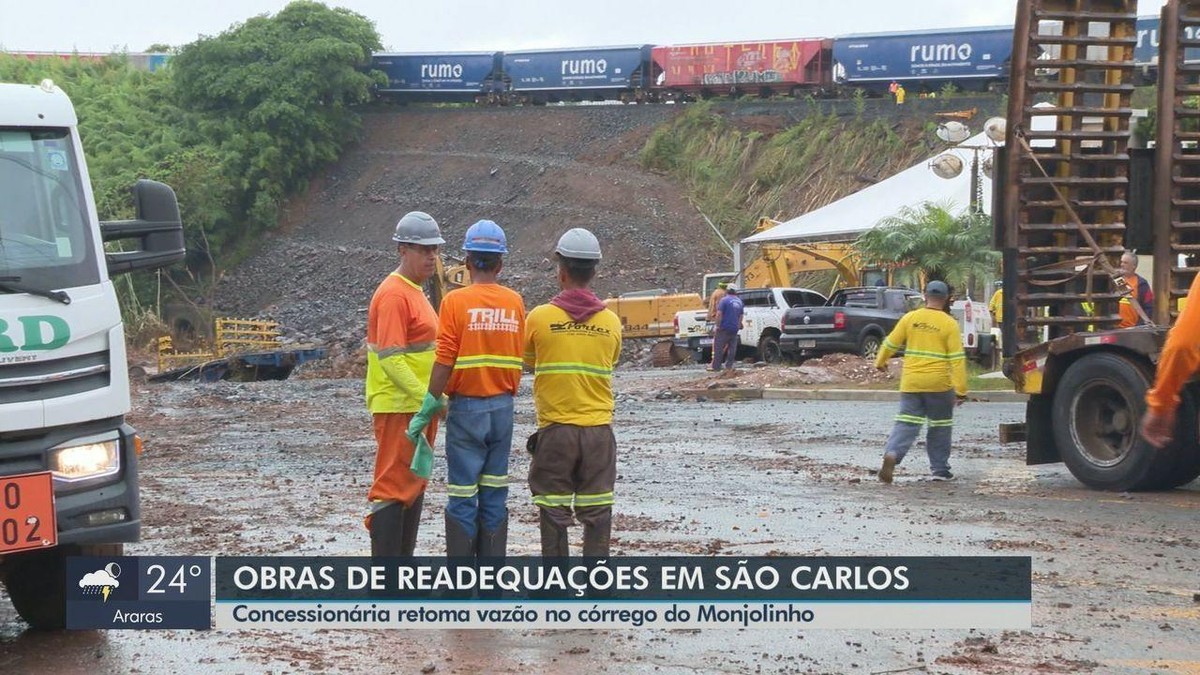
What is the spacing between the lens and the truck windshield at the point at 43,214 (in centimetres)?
712

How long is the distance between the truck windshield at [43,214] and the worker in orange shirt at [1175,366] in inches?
186

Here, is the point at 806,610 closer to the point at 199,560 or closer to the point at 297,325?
the point at 199,560

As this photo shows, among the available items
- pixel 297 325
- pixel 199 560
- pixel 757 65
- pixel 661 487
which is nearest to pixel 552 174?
pixel 757 65

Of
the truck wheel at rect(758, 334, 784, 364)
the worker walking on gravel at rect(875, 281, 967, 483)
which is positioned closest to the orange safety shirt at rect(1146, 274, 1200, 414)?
the worker walking on gravel at rect(875, 281, 967, 483)

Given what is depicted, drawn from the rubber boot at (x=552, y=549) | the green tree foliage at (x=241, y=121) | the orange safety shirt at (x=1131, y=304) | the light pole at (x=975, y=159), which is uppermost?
the green tree foliage at (x=241, y=121)

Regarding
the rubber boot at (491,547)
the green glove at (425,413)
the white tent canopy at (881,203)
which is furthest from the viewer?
the white tent canopy at (881,203)

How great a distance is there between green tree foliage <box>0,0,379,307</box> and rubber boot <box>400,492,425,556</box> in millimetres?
53082

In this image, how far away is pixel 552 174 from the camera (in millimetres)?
60594

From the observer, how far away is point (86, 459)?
6980mm

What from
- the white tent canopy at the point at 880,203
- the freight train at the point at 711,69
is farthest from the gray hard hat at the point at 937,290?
the freight train at the point at 711,69

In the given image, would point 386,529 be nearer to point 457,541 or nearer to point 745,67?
point 457,541

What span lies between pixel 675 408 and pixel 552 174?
3766cm

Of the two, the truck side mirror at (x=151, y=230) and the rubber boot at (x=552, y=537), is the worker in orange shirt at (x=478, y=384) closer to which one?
the rubber boot at (x=552, y=537)

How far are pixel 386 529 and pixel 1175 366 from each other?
12.1 ft
